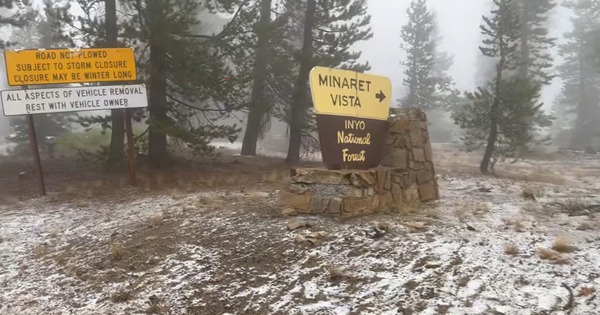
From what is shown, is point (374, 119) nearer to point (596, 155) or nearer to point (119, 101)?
point (119, 101)

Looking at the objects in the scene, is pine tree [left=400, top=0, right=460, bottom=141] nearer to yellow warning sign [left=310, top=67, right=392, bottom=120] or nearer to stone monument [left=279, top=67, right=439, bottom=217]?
stone monument [left=279, top=67, right=439, bottom=217]

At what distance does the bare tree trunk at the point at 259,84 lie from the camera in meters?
13.9

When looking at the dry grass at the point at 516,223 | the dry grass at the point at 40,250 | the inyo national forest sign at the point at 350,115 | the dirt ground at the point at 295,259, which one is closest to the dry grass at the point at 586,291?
the dirt ground at the point at 295,259

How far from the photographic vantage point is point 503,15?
1730cm

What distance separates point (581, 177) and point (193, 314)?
58.2 feet

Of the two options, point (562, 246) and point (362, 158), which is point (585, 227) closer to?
point (562, 246)

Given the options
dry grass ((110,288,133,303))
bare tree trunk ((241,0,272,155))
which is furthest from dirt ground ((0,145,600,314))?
bare tree trunk ((241,0,272,155))

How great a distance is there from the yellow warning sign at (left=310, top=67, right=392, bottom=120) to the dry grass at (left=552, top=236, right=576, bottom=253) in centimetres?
377

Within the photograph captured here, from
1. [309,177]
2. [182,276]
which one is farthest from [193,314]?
[309,177]

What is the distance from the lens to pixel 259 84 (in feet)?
57.8

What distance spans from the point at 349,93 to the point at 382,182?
68.6 inches

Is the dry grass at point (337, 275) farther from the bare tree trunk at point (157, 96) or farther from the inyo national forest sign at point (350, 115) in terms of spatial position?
the bare tree trunk at point (157, 96)

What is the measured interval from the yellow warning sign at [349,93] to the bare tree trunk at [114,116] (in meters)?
7.61

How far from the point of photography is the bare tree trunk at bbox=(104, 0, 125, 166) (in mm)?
12719
